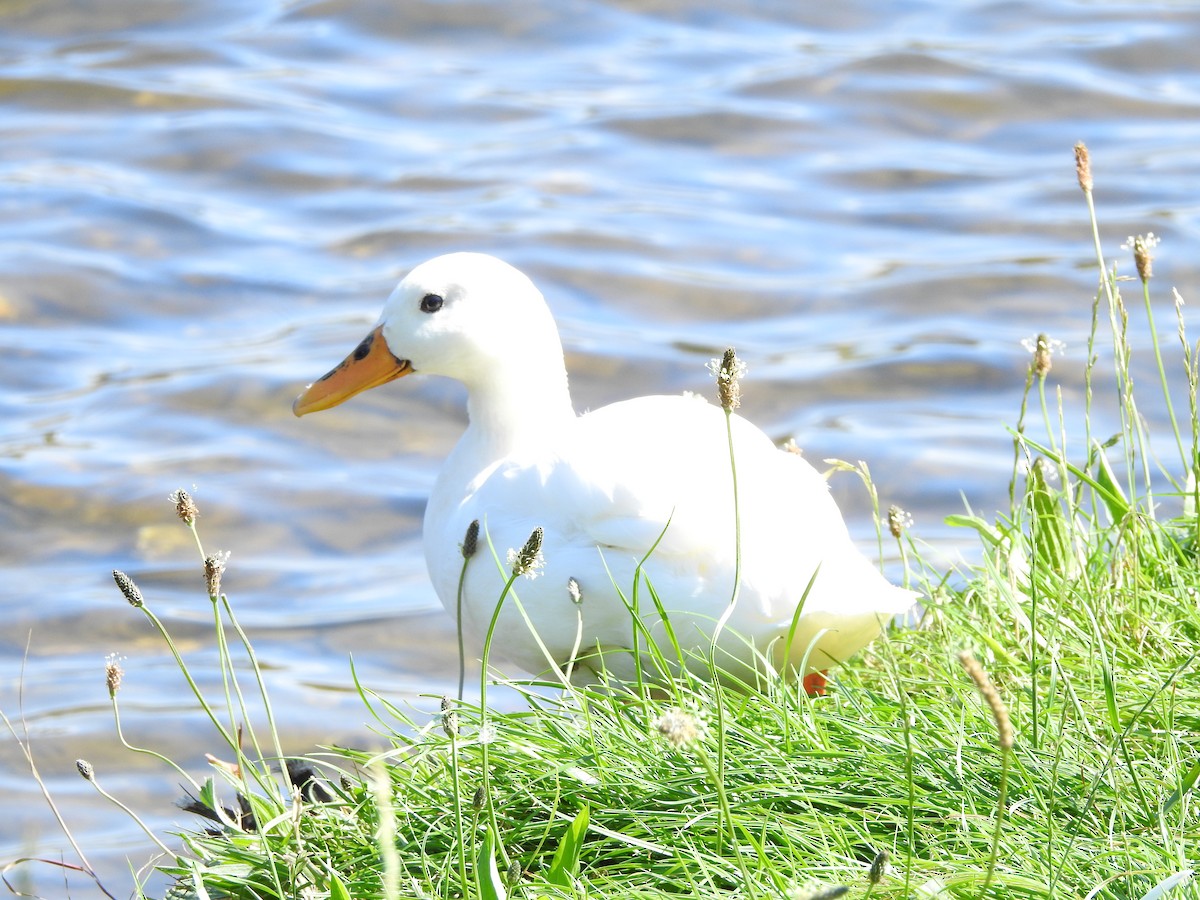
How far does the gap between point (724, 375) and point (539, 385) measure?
2.04 m

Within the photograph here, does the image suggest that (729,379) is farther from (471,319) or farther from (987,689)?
(471,319)

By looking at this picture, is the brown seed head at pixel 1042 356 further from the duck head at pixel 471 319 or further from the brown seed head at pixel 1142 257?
the duck head at pixel 471 319

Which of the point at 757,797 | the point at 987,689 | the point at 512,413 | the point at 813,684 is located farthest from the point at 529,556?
the point at 512,413

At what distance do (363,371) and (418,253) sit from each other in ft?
13.4

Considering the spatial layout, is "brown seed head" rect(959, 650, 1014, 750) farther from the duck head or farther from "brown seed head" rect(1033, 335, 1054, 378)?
the duck head

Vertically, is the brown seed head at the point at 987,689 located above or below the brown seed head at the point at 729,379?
below

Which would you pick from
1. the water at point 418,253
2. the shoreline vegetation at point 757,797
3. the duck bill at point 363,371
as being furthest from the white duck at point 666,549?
the water at point 418,253

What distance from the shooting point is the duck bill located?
14.1 feet

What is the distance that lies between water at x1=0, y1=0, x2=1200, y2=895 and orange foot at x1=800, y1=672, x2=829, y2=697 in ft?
5.85

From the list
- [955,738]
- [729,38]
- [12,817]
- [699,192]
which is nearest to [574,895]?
[955,738]

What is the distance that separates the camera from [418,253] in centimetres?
833

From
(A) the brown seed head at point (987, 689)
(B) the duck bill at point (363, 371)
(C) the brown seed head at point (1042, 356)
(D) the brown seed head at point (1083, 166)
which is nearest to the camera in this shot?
(A) the brown seed head at point (987, 689)

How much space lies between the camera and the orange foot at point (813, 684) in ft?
10.8

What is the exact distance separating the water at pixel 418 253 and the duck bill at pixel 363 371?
3.51ft
